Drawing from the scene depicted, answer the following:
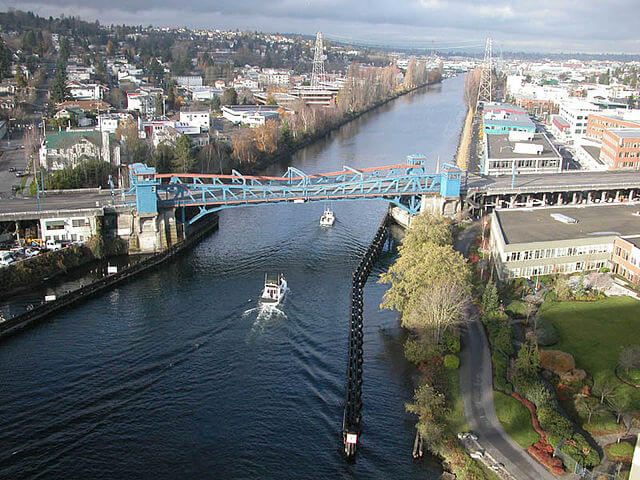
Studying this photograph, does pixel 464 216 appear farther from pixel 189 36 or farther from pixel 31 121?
pixel 189 36

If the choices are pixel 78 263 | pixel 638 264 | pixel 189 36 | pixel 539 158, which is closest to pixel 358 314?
pixel 638 264

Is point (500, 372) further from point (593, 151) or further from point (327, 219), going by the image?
point (593, 151)

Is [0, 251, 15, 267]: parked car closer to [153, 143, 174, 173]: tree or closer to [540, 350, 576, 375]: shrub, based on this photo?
[153, 143, 174, 173]: tree

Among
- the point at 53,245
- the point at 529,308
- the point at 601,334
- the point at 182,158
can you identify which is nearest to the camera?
the point at 601,334

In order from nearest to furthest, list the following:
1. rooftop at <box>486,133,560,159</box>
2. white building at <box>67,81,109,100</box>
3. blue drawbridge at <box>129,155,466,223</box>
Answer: blue drawbridge at <box>129,155,466,223</box>
rooftop at <box>486,133,560,159</box>
white building at <box>67,81,109,100</box>

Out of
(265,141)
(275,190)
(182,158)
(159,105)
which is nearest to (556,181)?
(275,190)

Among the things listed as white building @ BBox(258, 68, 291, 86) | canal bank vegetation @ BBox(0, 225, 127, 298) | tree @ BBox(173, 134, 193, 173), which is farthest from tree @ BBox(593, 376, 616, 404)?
white building @ BBox(258, 68, 291, 86)

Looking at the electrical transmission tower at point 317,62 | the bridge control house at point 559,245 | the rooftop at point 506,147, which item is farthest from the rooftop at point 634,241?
the electrical transmission tower at point 317,62
